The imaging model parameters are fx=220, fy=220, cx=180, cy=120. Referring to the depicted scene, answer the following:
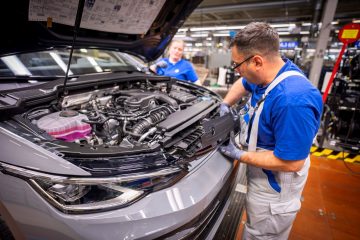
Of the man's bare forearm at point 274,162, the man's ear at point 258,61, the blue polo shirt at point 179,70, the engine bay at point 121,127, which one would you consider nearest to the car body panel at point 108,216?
the engine bay at point 121,127

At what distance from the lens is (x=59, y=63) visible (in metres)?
1.96

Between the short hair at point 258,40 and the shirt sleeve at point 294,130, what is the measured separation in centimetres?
34

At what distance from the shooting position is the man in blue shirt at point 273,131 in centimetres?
112

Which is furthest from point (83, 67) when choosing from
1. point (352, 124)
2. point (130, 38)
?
point (352, 124)

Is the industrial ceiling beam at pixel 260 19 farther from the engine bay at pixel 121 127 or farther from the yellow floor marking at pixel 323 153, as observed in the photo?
the engine bay at pixel 121 127

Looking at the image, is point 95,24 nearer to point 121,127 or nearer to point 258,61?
point 121,127

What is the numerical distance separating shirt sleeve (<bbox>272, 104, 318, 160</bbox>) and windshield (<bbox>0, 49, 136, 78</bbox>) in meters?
1.74

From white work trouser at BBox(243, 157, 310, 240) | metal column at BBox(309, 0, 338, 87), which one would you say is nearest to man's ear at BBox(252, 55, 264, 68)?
white work trouser at BBox(243, 157, 310, 240)

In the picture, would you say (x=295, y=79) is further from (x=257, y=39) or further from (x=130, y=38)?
(x=130, y=38)

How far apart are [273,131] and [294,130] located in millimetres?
172

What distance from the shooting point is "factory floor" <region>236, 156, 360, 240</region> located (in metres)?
1.99

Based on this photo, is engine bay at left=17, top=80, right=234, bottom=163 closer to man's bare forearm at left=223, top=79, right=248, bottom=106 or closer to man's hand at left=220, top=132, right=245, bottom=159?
man's hand at left=220, top=132, right=245, bottom=159

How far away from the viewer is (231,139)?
5.25 feet

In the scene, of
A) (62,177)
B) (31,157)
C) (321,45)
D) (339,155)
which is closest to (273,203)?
(62,177)
